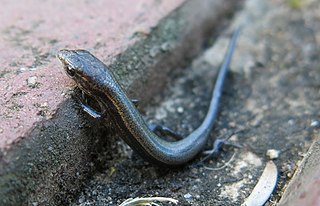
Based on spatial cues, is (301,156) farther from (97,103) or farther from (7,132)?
(7,132)

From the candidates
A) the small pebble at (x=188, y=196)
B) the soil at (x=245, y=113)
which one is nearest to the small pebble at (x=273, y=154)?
the soil at (x=245, y=113)

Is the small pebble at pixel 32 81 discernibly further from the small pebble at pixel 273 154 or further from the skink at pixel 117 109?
the small pebble at pixel 273 154

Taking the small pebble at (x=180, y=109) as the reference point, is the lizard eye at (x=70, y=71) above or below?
above

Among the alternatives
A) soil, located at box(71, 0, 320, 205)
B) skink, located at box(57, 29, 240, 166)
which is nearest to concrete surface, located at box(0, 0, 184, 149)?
skink, located at box(57, 29, 240, 166)

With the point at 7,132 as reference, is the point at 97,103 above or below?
below

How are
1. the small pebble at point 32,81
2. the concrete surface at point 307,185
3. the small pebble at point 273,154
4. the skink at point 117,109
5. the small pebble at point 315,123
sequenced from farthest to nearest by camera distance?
the small pebble at point 315,123
the small pebble at point 273,154
the skink at point 117,109
the small pebble at point 32,81
the concrete surface at point 307,185

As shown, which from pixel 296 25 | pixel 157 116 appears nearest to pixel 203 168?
pixel 157 116

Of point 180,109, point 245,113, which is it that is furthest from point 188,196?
point 245,113
